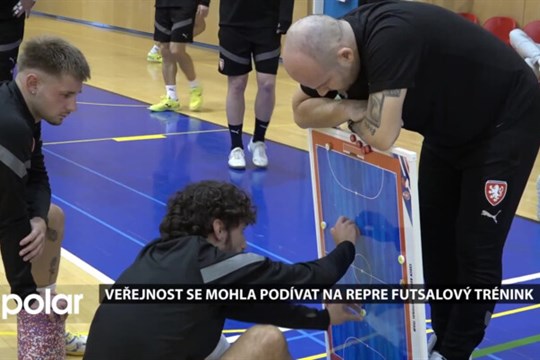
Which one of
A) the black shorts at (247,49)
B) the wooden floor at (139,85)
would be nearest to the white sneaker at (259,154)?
the wooden floor at (139,85)

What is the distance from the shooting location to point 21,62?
325 centimetres

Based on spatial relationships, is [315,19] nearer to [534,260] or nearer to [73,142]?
[534,260]

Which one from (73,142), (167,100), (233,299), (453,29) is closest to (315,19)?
(453,29)

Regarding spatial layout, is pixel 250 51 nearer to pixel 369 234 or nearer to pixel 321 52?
pixel 369 234

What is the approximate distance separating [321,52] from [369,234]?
0.69 metres

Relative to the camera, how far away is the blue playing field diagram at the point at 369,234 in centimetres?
298

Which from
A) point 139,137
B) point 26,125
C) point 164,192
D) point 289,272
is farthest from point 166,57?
point 289,272

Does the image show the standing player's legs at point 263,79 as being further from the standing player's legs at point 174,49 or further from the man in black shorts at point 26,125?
the man in black shorts at point 26,125

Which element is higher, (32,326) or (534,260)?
(32,326)

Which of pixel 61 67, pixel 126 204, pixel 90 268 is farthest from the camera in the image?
pixel 126 204

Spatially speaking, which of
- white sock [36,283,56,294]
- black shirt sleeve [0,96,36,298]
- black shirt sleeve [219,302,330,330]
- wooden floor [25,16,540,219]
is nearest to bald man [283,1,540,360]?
black shirt sleeve [219,302,330,330]

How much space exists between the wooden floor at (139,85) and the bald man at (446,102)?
5.61 feet

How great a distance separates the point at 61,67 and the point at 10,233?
0.61m

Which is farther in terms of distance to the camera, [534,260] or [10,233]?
[534,260]
